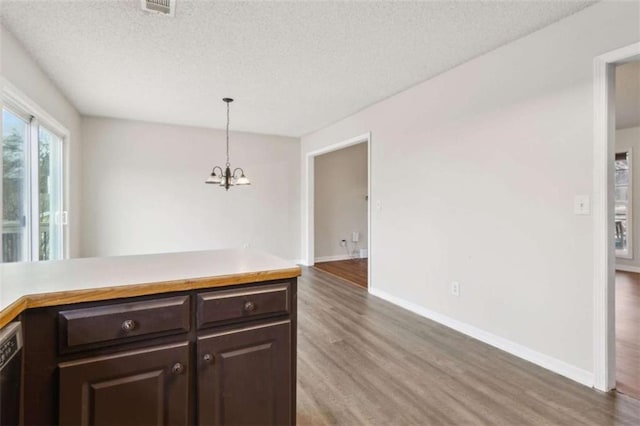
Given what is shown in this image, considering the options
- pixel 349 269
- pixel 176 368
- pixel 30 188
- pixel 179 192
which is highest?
pixel 179 192

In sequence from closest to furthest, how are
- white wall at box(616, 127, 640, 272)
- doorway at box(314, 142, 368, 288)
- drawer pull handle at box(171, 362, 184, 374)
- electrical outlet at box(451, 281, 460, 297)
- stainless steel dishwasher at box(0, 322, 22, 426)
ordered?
stainless steel dishwasher at box(0, 322, 22, 426)
drawer pull handle at box(171, 362, 184, 374)
electrical outlet at box(451, 281, 460, 297)
white wall at box(616, 127, 640, 272)
doorway at box(314, 142, 368, 288)

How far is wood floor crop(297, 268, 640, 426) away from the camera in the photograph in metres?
1.86

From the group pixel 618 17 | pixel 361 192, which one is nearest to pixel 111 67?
pixel 618 17

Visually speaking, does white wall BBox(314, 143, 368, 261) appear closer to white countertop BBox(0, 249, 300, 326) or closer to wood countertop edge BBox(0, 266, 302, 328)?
white countertop BBox(0, 249, 300, 326)

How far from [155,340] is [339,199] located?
5959 mm

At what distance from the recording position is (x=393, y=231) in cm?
397

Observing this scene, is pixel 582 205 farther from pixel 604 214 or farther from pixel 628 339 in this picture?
pixel 628 339

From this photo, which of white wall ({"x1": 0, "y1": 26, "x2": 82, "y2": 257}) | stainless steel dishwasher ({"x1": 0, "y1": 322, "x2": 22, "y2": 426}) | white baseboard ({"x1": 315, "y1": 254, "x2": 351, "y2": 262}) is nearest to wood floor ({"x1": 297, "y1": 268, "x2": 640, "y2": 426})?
stainless steel dishwasher ({"x1": 0, "y1": 322, "x2": 22, "y2": 426})

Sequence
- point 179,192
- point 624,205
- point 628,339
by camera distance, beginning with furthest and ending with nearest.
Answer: point 624,205 < point 179,192 < point 628,339

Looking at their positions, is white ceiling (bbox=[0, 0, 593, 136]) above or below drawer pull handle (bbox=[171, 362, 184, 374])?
above

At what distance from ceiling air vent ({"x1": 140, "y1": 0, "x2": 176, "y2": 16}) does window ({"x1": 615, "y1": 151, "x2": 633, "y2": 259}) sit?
7.37 m

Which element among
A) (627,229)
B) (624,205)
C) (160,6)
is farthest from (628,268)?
(160,6)

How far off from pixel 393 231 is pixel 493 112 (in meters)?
1.71

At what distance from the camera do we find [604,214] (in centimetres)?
209
